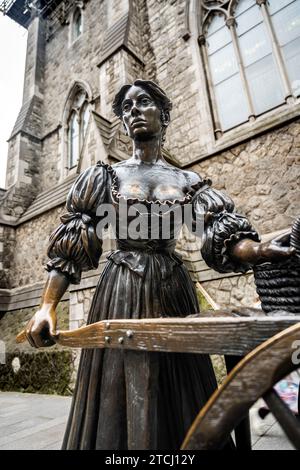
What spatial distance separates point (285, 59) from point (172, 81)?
8.97 ft

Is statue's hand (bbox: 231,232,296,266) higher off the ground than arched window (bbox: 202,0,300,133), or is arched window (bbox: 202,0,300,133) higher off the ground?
arched window (bbox: 202,0,300,133)

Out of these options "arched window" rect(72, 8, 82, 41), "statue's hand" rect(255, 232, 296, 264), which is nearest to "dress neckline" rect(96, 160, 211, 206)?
"statue's hand" rect(255, 232, 296, 264)

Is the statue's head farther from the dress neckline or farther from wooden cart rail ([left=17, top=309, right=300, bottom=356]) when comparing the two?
wooden cart rail ([left=17, top=309, right=300, bottom=356])

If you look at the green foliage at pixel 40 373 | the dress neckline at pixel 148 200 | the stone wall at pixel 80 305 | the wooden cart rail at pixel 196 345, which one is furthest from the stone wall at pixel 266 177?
the green foliage at pixel 40 373

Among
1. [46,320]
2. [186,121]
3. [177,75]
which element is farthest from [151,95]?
[177,75]

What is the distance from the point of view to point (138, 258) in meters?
1.25

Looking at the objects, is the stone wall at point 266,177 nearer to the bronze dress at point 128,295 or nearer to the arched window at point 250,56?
the arched window at point 250,56

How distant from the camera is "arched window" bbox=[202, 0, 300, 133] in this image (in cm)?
551

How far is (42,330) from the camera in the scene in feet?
3.47

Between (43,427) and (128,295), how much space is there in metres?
2.83

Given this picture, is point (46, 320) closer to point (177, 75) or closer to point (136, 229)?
point (136, 229)

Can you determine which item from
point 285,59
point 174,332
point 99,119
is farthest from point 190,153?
point 174,332

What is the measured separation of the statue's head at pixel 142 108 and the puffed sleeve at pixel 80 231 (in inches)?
10.9
